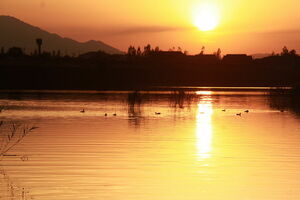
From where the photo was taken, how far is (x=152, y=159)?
2353 cm

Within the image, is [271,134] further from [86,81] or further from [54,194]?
[86,81]

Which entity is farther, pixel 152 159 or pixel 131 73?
pixel 131 73

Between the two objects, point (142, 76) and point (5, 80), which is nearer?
point (5, 80)

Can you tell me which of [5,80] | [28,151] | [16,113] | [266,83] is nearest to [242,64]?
[266,83]

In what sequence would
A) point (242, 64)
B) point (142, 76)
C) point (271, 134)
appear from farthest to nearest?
point (242, 64) < point (142, 76) < point (271, 134)

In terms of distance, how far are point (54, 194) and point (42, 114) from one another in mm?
26445

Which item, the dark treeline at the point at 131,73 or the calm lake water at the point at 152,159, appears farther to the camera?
the dark treeline at the point at 131,73

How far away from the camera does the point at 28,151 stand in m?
24.9

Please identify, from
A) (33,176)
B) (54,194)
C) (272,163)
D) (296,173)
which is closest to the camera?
(54,194)

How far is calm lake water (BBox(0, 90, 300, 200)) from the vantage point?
59.6 ft

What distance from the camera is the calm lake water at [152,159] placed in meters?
18.2

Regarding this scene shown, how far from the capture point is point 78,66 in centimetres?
13438

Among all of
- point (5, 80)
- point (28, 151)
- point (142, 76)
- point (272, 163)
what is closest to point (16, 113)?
point (28, 151)

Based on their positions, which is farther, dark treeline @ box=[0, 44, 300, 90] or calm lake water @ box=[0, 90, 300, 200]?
dark treeline @ box=[0, 44, 300, 90]
